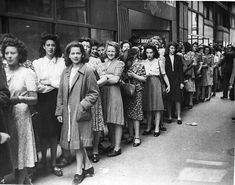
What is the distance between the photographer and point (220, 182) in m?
2.78

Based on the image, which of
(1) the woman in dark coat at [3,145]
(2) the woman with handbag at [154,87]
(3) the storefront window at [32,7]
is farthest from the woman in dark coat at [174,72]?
(1) the woman in dark coat at [3,145]

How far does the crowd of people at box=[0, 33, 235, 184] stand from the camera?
269 cm

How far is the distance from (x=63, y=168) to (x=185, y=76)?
120 inches

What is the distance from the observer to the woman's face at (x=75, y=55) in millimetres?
2988

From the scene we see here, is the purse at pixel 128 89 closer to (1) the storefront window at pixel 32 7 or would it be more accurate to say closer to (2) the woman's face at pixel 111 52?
(2) the woman's face at pixel 111 52

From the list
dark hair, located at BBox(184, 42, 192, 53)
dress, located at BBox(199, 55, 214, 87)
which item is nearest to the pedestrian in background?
dark hair, located at BBox(184, 42, 192, 53)

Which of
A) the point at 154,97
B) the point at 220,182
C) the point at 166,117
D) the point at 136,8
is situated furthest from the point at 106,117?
the point at 136,8

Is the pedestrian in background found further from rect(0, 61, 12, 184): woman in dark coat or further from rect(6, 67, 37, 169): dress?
rect(0, 61, 12, 184): woman in dark coat

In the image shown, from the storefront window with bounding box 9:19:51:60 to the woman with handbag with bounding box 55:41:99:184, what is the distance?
1.03 metres

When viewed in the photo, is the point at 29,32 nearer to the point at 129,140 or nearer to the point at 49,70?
the point at 49,70

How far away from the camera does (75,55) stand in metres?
2.99

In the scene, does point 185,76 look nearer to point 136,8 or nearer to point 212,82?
point 212,82

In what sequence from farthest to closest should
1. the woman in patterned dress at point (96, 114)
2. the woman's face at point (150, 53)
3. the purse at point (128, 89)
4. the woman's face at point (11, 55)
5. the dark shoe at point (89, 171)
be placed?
the woman's face at point (150, 53) → the purse at point (128, 89) → the woman in patterned dress at point (96, 114) → the dark shoe at point (89, 171) → the woman's face at point (11, 55)

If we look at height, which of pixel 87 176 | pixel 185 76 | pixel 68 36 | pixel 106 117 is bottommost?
pixel 87 176
